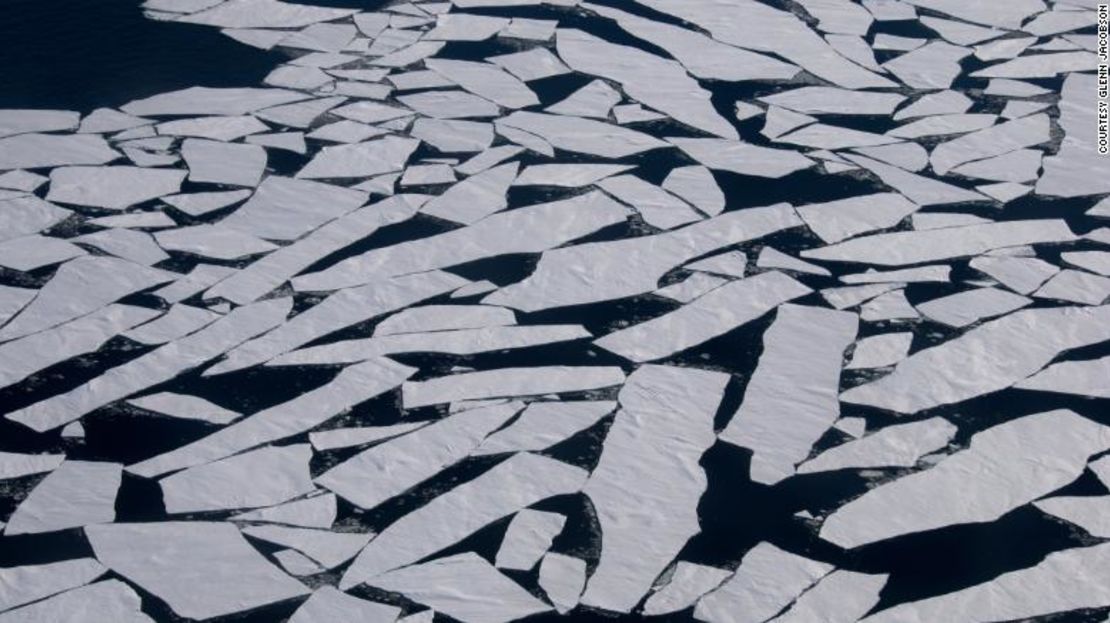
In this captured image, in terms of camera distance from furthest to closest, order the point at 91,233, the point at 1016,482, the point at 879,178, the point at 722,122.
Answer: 1. the point at 722,122
2. the point at 879,178
3. the point at 91,233
4. the point at 1016,482

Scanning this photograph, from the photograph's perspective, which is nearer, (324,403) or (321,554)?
(321,554)

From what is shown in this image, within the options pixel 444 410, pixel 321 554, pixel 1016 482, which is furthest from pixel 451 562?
pixel 1016 482

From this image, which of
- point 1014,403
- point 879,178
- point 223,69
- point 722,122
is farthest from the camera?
point 223,69

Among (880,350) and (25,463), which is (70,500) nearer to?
(25,463)

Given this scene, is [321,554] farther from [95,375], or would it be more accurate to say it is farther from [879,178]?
[879,178]

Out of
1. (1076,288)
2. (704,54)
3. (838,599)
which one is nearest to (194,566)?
(838,599)

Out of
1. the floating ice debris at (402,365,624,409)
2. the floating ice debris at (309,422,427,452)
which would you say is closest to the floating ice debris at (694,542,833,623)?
the floating ice debris at (402,365,624,409)
